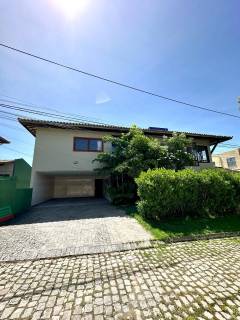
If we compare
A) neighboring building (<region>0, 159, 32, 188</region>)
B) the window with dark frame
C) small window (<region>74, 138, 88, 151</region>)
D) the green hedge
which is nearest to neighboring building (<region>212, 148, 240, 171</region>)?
the window with dark frame

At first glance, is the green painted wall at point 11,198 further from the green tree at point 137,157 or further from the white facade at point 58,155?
the green tree at point 137,157

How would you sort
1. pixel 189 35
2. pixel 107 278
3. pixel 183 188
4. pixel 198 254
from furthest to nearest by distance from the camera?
pixel 183 188 < pixel 189 35 < pixel 198 254 < pixel 107 278

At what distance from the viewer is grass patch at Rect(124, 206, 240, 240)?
566 centimetres

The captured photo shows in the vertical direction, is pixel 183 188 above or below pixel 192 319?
above

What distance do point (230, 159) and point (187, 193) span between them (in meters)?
30.6

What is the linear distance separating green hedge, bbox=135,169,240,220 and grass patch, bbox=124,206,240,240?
0.44m

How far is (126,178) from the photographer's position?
11.9 meters

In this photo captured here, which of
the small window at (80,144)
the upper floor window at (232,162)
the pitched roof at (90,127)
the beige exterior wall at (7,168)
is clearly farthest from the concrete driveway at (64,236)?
the upper floor window at (232,162)

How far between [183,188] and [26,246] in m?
6.26

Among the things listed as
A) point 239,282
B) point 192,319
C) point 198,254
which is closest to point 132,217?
point 198,254

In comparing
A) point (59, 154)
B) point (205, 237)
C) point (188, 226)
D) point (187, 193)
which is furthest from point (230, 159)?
point (59, 154)

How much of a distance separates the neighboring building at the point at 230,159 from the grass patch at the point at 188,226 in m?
27.8

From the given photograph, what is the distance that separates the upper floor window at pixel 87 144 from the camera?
12070mm

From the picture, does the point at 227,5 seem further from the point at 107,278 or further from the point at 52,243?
the point at 52,243
